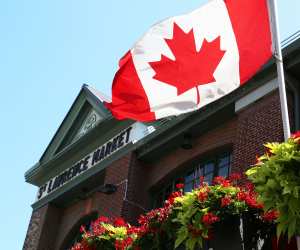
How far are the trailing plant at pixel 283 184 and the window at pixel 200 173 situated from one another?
24.1 feet

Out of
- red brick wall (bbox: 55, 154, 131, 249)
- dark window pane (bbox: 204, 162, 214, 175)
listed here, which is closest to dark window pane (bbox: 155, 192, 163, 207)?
red brick wall (bbox: 55, 154, 131, 249)

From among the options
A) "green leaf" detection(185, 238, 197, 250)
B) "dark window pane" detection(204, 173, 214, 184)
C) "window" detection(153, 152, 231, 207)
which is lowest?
"green leaf" detection(185, 238, 197, 250)

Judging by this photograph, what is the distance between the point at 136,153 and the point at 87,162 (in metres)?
2.96

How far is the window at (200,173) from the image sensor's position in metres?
14.6

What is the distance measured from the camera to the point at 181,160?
15.8 metres

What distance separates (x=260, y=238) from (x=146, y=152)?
8.49 metres

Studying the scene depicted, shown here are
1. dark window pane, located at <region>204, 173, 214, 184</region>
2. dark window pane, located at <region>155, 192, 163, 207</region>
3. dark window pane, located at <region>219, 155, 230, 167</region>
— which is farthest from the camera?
dark window pane, located at <region>155, 192, 163, 207</region>

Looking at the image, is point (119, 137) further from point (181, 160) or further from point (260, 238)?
point (260, 238)

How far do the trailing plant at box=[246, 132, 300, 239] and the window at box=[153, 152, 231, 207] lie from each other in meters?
7.35

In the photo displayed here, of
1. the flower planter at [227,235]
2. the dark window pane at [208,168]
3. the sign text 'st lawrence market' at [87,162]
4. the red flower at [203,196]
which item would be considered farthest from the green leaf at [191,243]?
the sign text 'st lawrence market' at [87,162]

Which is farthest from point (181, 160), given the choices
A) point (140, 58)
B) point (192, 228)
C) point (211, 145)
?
point (192, 228)

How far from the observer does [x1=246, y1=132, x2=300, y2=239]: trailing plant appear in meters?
6.66

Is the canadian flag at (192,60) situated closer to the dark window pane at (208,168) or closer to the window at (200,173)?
the window at (200,173)

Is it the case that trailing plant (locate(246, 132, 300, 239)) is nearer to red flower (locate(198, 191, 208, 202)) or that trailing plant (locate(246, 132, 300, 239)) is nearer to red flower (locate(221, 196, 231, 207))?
red flower (locate(221, 196, 231, 207))
